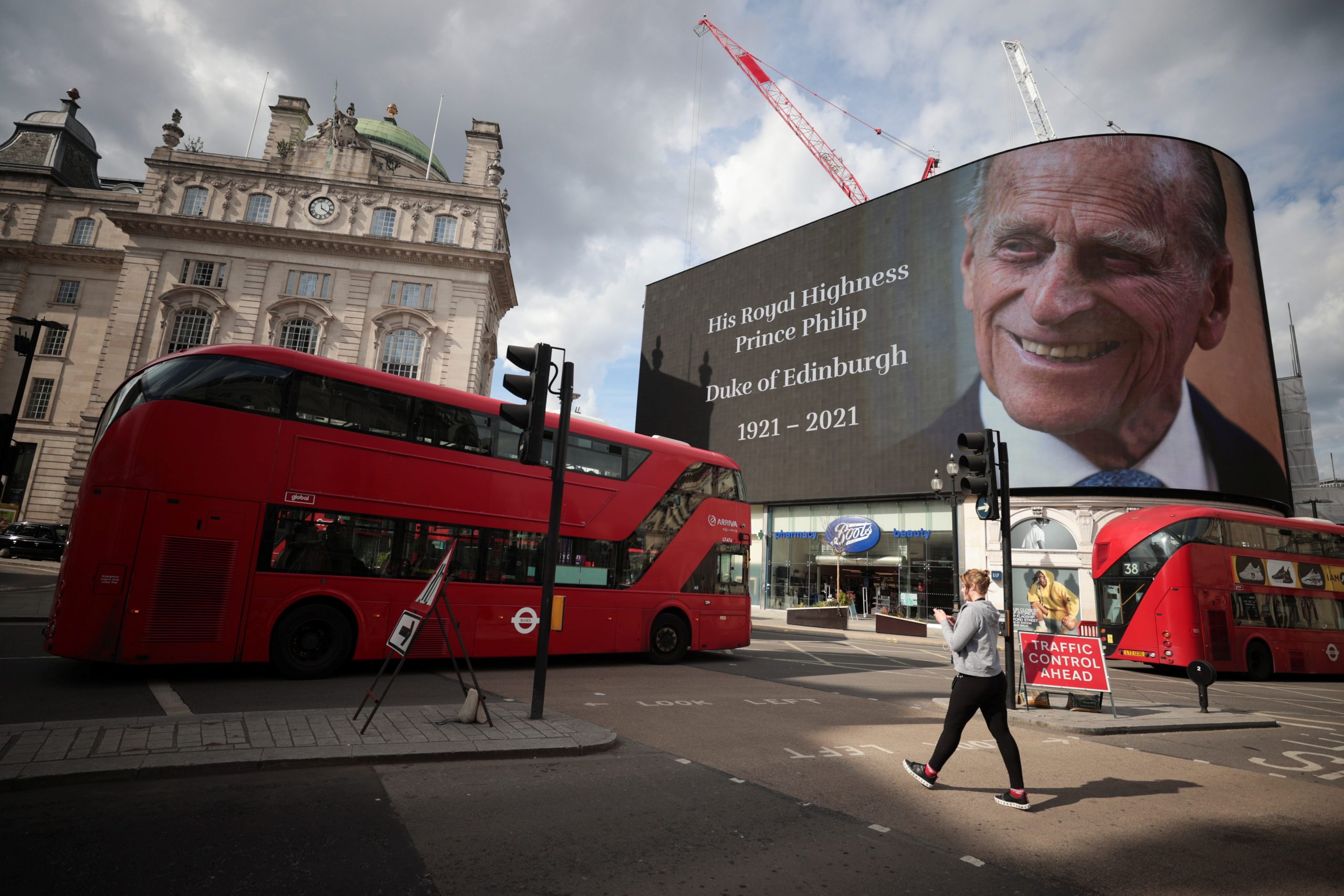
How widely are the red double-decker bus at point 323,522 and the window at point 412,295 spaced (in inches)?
1303

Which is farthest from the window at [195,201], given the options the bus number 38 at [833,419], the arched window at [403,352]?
the bus number 38 at [833,419]

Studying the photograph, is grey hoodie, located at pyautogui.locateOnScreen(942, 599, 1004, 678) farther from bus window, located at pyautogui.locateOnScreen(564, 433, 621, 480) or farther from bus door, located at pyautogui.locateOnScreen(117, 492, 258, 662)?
bus door, located at pyautogui.locateOnScreen(117, 492, 258, 662)

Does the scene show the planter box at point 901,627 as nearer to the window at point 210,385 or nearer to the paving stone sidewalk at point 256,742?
the paving stone sidewalk at point 256,742

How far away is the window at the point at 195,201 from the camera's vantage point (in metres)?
41.5

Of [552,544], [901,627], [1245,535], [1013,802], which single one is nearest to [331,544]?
[552,544]

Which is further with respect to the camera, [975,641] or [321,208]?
[321,208]

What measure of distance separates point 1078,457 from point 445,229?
38.0 m

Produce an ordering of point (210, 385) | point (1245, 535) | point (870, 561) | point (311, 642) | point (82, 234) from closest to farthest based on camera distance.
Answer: point (210, 385) < point (311, 642) < point (1245, 535) < point (870, 561) < point (82, 234)

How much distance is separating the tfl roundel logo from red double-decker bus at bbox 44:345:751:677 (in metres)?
27.8

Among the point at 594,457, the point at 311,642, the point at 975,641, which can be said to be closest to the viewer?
the point at 975,641

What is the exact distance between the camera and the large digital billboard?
32.3m

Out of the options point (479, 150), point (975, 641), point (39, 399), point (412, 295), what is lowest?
point (975, 641)

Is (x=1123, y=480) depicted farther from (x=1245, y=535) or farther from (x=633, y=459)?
(x=633, y=459)

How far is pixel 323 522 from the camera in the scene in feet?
31.3
